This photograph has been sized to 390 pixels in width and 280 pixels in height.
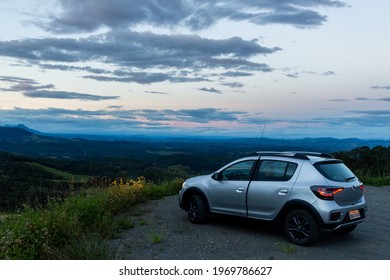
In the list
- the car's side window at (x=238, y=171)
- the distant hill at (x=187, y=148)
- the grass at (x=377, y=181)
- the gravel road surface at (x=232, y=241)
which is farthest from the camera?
the distant hill at (x=187, y=148)

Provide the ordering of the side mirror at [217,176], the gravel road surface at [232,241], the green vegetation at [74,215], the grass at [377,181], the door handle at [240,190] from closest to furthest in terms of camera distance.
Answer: the green vegetation at [74,215] → the gravel road surface at [232,241] → the door handle at [240,190] → the side mirror at [217,176] → the grass at [377,181]

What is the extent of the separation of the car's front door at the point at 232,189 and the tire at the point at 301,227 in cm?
113

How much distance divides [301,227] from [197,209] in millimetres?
2720

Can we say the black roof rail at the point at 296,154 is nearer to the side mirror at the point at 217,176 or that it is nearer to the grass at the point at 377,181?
the side mirror at the point at 217,176

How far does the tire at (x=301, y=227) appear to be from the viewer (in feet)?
23.1

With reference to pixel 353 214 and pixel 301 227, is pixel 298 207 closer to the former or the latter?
pixel 301 227

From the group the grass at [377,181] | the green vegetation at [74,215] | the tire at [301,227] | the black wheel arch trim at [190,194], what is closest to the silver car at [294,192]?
the tire at [301,227]

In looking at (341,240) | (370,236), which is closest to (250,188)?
(341,240)

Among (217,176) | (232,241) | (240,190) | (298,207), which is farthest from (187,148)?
(298,207)

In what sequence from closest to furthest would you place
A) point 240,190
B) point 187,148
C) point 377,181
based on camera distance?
1. point 240,190
2. point 377,181
3. point 187,148

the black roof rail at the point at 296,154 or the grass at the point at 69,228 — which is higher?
the black roof rail at the point at 296,154

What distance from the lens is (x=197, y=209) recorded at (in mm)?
9164

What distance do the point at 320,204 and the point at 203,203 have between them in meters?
2.99
